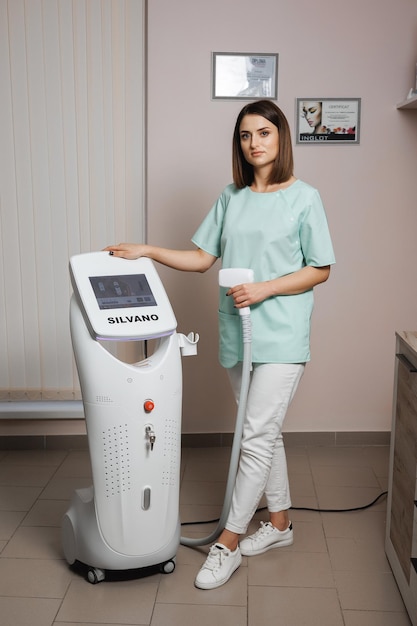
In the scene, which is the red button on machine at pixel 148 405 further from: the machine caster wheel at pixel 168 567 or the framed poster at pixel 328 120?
the framed poster at pixel 328 120

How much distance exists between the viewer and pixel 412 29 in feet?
9.66

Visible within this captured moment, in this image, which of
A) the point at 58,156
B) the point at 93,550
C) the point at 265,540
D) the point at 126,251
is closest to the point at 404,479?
the point at 265,540

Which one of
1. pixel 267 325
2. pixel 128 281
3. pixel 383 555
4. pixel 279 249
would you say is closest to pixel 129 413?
pixel 128 281

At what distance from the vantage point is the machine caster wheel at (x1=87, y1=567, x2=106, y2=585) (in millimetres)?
2088

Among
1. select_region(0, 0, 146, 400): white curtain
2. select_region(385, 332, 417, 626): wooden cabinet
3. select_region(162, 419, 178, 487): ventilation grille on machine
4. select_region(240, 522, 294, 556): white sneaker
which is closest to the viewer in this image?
select_region(385, 332, 417, 626): wooden cabinet

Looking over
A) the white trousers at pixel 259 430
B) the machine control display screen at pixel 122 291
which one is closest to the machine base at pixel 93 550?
the white trousers at pixel 259 430

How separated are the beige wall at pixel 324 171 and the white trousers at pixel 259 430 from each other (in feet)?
3.25

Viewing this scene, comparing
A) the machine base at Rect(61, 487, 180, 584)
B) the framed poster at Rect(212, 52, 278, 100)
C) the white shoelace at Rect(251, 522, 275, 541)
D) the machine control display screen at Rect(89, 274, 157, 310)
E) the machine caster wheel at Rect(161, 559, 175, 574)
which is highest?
the framed poster at Rect(212, 52, 278, 100)

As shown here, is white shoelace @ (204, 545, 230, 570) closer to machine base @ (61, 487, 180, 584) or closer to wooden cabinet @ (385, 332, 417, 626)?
machine base @ (61, 487, 180, 584)

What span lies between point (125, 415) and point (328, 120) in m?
1.64

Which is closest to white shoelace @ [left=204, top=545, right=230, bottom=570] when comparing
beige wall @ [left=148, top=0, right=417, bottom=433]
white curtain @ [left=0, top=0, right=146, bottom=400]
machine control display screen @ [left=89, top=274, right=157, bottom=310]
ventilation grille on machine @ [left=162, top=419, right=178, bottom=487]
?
ventilation grille on machine @ [left=162, top=419, right=178, bottom=487]

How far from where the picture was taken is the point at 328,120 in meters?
2.98

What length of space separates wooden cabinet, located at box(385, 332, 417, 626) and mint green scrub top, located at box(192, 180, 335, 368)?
30 centimetres

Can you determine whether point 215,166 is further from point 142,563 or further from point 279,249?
point 142,563
